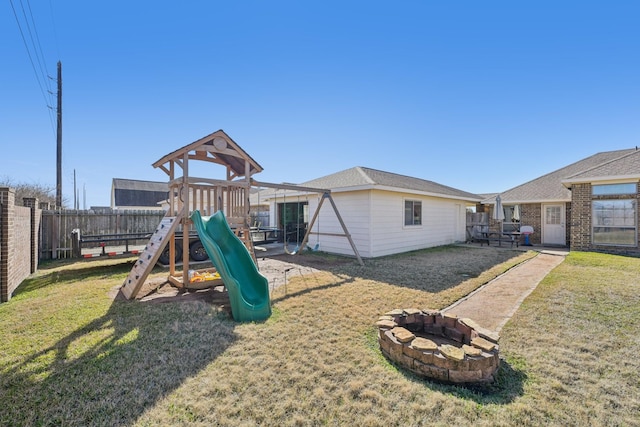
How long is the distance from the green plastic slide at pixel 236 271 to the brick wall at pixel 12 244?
3.19 meters

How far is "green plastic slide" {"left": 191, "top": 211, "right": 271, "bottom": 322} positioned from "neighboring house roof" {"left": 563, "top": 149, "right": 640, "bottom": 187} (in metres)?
13.2

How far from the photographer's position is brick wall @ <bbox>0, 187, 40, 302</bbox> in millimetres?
4629

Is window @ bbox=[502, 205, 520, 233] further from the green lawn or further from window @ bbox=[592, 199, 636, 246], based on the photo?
the green lawn

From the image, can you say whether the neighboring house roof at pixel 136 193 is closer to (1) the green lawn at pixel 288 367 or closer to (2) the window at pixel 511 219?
(1) the green lawn at pixel 288 367

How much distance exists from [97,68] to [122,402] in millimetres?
11204

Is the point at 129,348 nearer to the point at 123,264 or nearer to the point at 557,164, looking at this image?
the point at 123,264

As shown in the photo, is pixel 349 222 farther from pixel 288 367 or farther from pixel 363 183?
pixel 288 367

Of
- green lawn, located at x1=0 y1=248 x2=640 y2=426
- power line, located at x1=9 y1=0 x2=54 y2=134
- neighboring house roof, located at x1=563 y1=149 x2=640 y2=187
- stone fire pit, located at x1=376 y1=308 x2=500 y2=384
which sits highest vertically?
power line, located at x1=9 y1=0 x2=54 y2=134

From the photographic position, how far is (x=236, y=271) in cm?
478

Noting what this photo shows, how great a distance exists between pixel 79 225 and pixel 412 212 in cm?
1339

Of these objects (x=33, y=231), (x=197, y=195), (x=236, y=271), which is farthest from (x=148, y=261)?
(x=33, y=231)

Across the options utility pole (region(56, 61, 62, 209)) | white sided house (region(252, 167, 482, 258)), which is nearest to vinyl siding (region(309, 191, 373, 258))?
white sided house (region(252, 167, 482, 258))

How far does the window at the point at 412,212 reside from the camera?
11.0m

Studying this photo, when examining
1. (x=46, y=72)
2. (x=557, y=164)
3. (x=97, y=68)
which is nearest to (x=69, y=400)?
(x=97, y=68)
